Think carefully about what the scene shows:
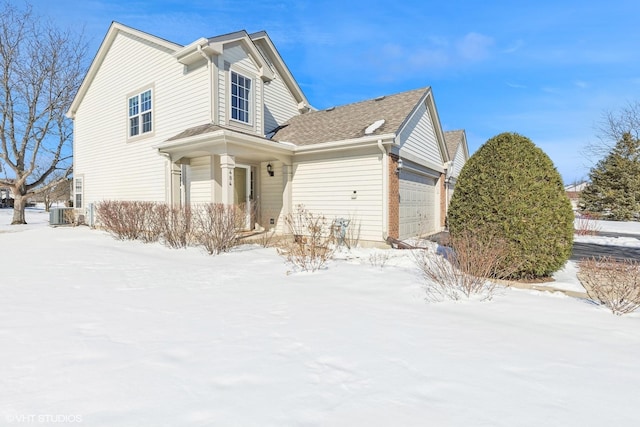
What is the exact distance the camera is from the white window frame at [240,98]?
35.3 feet

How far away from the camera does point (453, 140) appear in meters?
20.4

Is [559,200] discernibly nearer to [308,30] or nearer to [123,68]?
[308,30]

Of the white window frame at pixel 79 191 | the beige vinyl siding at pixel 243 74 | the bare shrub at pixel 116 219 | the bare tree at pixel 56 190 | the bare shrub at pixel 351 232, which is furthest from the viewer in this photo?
the bare tree at pixel 56 190

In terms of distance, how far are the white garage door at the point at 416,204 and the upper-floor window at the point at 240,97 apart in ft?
20.2

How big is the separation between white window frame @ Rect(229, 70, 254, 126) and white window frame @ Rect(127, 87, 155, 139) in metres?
3.82

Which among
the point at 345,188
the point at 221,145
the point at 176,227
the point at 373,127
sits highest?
the point at 373,127

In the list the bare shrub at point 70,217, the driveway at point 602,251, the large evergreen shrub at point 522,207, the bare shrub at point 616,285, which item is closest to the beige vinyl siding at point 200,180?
the large evergreen shrub at point 522,207

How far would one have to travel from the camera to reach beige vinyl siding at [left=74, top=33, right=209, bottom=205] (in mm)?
11094

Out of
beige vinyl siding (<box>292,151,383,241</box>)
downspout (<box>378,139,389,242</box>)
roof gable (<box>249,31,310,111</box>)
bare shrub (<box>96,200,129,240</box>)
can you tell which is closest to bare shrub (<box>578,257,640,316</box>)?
downspout (<box>378,139,389,242</box>)

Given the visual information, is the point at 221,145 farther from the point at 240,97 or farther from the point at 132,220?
the point at 132,220

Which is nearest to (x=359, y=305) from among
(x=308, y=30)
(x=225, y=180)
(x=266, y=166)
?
(x=225, y=180)

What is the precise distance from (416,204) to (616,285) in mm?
7749

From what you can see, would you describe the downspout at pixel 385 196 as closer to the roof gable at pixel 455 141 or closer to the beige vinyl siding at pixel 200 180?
the beige vinyl siding at pixel 200 180

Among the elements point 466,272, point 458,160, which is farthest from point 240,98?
point 458,160
